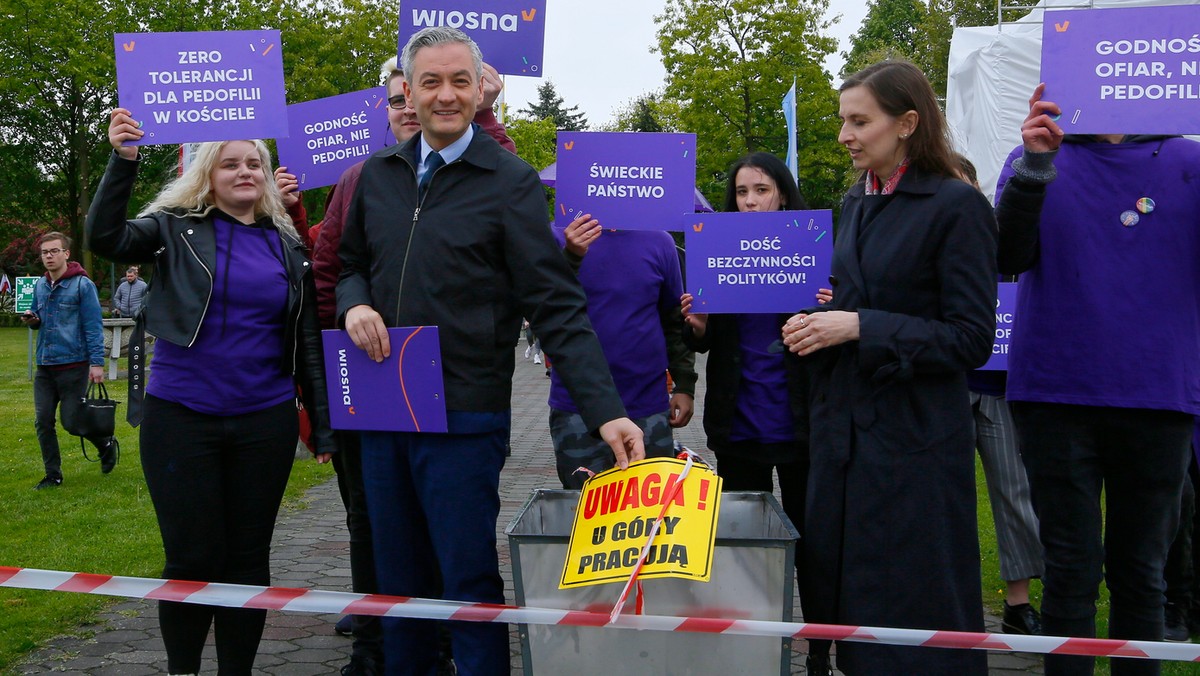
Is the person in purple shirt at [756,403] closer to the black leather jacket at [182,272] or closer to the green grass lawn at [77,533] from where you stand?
the black leather jacket at [182,272]

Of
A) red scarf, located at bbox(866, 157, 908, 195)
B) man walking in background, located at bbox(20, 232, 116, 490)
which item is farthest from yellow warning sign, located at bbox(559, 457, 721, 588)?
man walking in background, located at bbox(20, 232, 116, 490)

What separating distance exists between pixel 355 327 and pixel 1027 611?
3.26 meters

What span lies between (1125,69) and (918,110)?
2.00 ft

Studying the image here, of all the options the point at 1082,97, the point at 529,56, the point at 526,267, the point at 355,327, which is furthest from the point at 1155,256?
the point at 529,56

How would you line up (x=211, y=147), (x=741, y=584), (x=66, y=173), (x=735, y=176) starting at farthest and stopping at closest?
(x=66, y=173) < (x=735, y=176) < (x=211, y=147) < (x=741, y=584)

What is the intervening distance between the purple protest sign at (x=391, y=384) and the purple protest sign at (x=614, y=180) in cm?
120

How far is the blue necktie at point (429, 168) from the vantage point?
3.22 metres

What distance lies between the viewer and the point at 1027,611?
4.79 m

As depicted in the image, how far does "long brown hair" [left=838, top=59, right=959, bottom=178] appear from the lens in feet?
10.1

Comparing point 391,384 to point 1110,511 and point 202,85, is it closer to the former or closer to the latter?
point 202,85

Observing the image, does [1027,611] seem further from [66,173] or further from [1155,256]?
[66,173]

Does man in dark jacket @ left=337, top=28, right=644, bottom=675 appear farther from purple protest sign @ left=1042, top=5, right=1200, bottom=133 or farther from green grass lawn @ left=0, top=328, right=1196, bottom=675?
green grass lawn @ left=0, top=328, right=1196, bottom=675

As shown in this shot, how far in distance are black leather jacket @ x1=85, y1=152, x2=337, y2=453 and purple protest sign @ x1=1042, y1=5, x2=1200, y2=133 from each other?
2527 mm

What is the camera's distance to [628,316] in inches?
171
